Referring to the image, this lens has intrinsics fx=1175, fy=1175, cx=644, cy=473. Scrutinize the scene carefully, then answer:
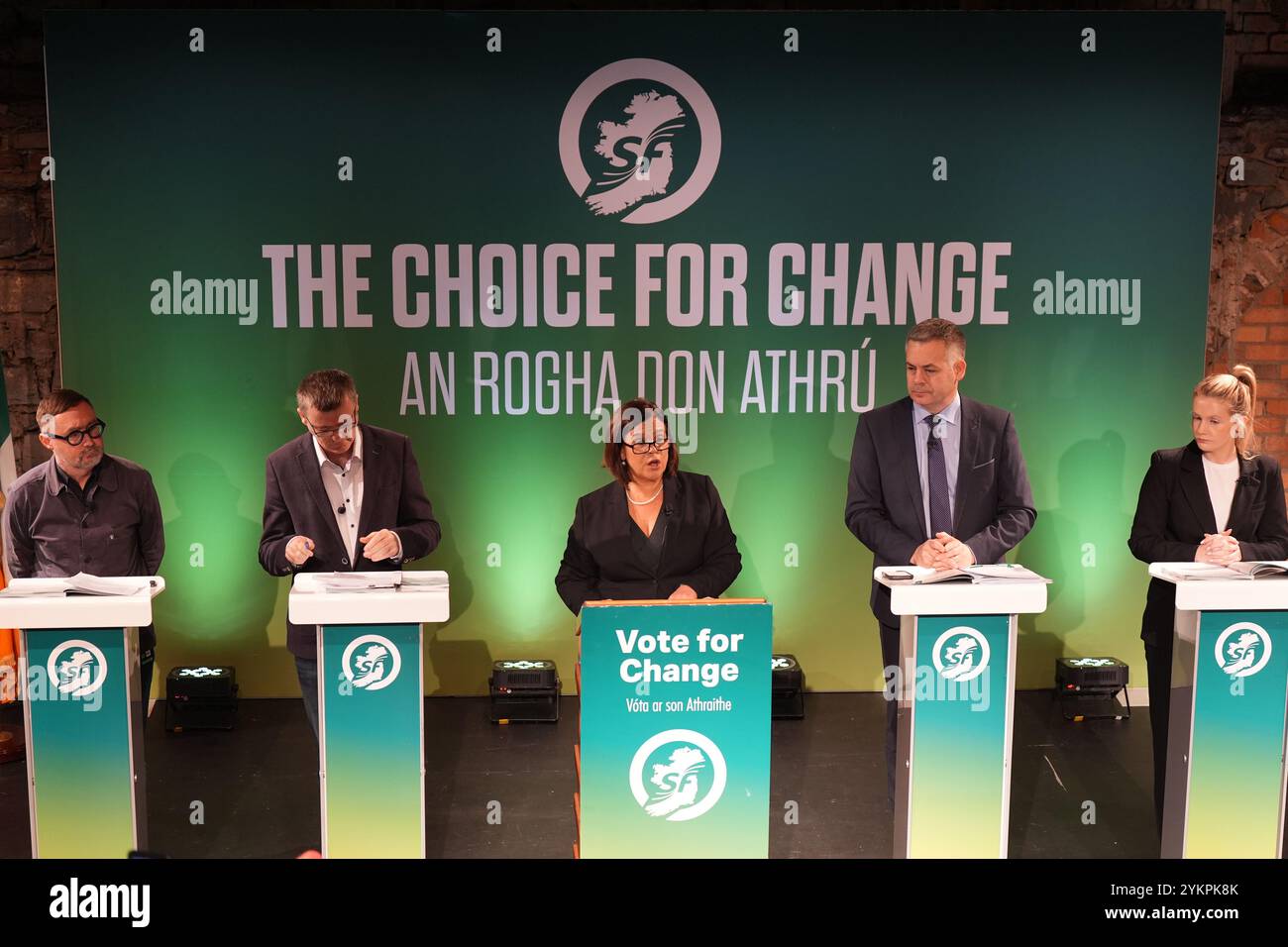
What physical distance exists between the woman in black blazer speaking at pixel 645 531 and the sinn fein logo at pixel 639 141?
6.06ft

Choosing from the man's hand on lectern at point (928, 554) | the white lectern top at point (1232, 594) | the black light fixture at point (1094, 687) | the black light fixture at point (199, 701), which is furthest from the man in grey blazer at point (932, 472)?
the black light fixture at point (199, 701)

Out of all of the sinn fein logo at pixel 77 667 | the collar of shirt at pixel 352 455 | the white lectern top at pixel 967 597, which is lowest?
the sinn fein logo at pixel 77 667

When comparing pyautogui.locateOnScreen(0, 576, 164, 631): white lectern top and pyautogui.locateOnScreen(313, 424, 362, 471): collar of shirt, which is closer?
pyautogui.locateOnScreen(0, 576, 164, 631): white lectern top

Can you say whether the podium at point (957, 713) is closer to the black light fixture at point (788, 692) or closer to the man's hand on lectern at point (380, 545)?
the man's hand on lectern at point (380, 545)

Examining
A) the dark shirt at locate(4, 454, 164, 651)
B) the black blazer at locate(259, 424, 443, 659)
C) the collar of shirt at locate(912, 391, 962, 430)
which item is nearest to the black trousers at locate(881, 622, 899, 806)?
the collar of shirt at locate(912, 391, 962, 430)

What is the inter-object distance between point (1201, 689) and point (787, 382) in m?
2.66

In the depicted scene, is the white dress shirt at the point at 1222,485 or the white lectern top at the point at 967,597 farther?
the white dress shirt at the point at 1222,485

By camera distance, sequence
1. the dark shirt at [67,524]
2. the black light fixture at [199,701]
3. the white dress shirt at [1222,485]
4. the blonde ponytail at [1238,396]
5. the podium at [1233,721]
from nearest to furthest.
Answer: the podium at [1233,721], the blonde ponytail at [1238,396], the white dress shirt at [1222,485], the dark shirt at [67,524], the black light fixture at [199,701]

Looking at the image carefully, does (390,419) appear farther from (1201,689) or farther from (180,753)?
(1201,689)

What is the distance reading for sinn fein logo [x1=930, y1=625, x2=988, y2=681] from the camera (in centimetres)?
350

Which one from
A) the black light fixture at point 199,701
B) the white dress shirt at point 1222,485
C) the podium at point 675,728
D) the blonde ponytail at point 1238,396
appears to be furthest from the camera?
the black light fixture at point 199,701

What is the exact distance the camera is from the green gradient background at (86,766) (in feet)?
11.4

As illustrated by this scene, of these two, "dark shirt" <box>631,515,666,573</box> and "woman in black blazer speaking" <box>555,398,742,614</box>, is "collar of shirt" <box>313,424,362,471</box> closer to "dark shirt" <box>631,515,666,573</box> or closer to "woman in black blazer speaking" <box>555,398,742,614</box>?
"woman in black blazer speaking" <box>555,398,742,614</box>

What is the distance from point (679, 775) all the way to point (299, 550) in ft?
4.87
